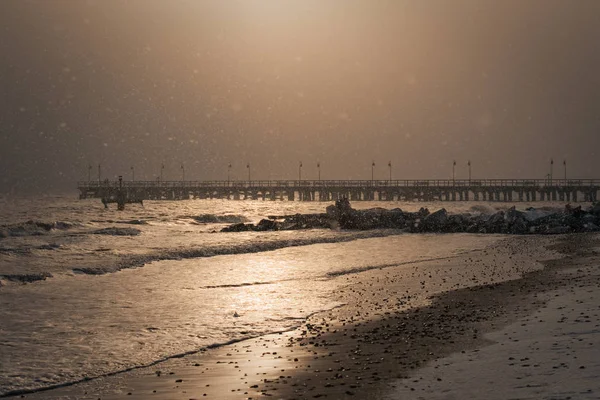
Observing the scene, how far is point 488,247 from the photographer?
1149 inches

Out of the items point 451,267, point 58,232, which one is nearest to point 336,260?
point 451,267

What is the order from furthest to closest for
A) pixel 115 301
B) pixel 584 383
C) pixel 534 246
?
pixel 534 246
pixel 115 301
pixel 584 383

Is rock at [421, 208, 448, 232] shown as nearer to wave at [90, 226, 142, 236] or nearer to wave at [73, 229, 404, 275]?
wave at [73, 229, 404, 275]

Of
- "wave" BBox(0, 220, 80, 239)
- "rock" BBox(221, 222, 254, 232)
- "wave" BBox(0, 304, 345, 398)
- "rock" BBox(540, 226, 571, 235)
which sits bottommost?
"rock" BBox(540, 226, 571, 235)

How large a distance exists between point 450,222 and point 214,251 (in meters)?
19.0

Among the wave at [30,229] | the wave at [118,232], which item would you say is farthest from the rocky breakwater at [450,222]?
the wave at [30,229]

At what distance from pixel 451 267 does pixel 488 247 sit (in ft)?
29.7

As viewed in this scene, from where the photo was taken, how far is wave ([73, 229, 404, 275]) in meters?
21.8

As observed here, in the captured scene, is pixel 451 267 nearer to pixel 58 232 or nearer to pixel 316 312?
pixel 316 312

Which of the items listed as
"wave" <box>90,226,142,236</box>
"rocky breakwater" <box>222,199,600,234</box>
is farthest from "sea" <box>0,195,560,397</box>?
"rocky breakwater" <box>222,199,600,234</box>

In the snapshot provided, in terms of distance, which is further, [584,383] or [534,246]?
[534,246]

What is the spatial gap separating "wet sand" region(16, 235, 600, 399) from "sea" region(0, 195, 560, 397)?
607mm

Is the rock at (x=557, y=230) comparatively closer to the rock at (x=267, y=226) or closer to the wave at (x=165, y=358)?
the rock at (x=267, y=226)

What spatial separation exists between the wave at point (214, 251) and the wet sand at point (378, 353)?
30.9 ft
